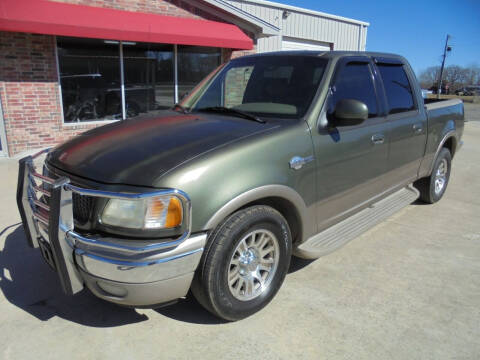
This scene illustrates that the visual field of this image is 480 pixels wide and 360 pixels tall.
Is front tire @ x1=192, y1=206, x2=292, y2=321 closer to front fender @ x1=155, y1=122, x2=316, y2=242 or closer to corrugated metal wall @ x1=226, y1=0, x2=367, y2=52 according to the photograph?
front fender @ x1=155, y1=122, x2=316, y2=242

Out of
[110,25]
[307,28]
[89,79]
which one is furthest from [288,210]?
[307,28]

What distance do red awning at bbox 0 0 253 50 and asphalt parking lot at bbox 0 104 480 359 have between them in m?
5.28

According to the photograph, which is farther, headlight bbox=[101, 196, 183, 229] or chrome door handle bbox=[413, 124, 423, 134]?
chrome door handle bbox=[413, 124, 423, 134]

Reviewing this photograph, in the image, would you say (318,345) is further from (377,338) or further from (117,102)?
(117,102)

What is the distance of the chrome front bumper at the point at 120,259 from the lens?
7.50ft

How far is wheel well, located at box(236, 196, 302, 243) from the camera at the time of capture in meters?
2.92

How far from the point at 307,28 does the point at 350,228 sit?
14.1 m

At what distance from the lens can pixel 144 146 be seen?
2.76 m

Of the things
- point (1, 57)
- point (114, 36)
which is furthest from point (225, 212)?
point (1, 57)

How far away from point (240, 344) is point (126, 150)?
151 centimetres

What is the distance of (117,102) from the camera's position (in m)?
10.1

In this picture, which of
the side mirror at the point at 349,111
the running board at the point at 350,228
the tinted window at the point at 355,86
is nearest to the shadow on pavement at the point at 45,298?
the running board at the point at 350,228

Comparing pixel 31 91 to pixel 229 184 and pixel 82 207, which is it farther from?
pixel 229 184

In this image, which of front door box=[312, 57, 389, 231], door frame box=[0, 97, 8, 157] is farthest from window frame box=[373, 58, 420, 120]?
door frame box=[0, 97, 8, 157]
